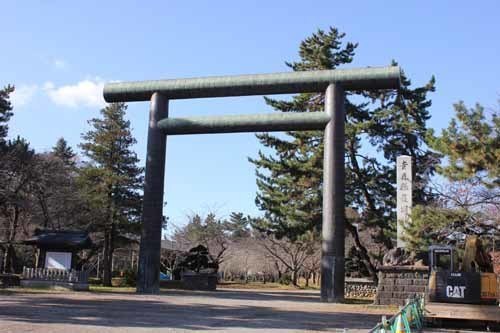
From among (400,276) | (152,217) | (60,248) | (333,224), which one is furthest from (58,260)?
(400,276)

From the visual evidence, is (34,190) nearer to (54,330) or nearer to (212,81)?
(212,81)

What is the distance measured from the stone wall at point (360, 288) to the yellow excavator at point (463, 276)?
1284cm

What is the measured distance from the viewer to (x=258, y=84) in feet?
80.2

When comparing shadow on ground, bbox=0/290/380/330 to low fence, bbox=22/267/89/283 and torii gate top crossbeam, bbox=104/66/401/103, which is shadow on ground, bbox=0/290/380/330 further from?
torii gate top crossbeam, bbox=104/66/401/103

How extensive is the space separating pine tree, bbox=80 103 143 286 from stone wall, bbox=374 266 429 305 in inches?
693

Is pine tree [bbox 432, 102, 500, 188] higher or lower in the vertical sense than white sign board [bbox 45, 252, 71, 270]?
higher

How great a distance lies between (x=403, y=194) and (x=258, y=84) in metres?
7.82

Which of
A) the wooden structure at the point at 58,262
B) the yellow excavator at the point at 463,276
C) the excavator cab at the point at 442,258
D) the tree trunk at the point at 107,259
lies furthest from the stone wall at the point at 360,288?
the tree trunk at the point at 107,259

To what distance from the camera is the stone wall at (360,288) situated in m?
28.4

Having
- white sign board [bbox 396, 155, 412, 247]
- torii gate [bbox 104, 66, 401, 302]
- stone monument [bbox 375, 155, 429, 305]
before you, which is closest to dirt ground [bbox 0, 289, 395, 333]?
stone monument [bbox 375, 155, 429, 305]

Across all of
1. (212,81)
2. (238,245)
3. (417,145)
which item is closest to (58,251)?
(212,81)

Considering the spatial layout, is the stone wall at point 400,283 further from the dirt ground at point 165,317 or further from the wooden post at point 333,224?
the wooden post at point 333,224

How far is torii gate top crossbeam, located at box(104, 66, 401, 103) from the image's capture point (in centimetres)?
2333

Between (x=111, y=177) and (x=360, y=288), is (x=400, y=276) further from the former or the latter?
(x=111, y=177)
